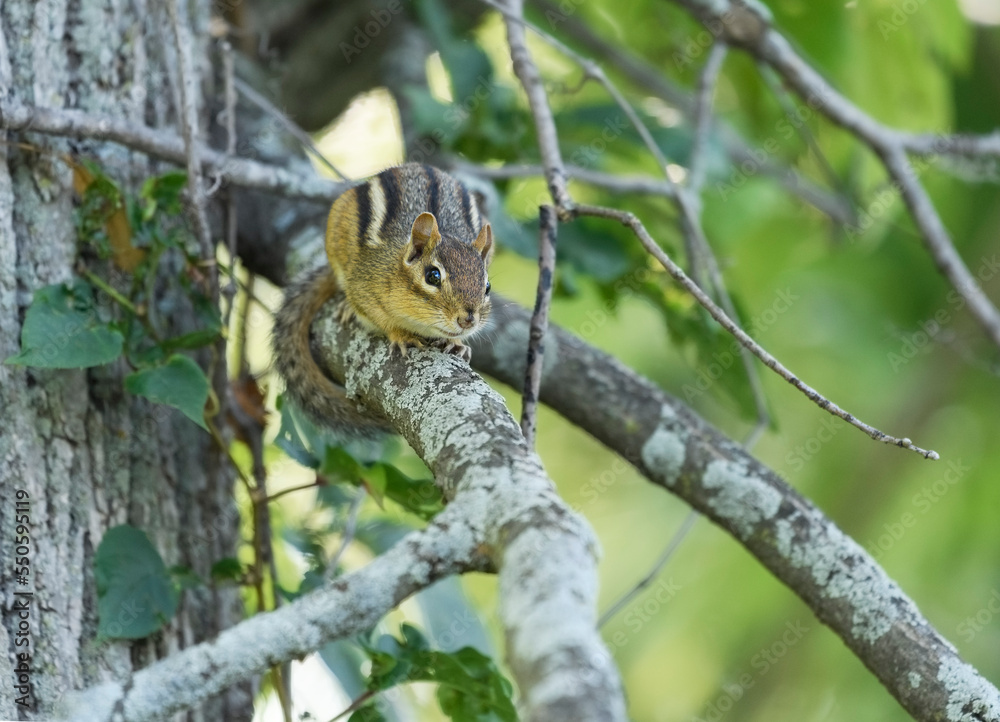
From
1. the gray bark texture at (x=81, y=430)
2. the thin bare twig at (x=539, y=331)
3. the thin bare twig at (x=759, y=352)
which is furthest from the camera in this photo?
the gray bark texture at (x=81, y=430)

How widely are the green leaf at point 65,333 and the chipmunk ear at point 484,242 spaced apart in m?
1.00

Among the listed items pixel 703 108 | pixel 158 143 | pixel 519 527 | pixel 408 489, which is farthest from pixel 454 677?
pixel 703 108

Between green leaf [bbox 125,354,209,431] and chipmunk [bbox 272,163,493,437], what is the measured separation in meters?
0.37

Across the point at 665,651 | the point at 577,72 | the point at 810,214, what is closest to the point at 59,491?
the point at 577,72

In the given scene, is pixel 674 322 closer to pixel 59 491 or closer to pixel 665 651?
pixel 59 491

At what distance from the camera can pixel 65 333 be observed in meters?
2.21

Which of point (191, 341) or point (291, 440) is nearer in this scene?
point (191, 341)

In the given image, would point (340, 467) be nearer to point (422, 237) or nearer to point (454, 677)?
point (454, 677)

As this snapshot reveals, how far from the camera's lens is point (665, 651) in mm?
6156

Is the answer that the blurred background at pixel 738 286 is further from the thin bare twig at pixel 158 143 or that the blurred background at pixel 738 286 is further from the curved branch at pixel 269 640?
the curved branch at pixel 269 640

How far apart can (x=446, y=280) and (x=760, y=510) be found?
3.31 ft

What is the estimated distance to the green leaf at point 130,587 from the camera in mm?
2217

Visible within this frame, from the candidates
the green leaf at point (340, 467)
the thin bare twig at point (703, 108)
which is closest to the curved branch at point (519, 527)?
the green leaf at point (340, 467)

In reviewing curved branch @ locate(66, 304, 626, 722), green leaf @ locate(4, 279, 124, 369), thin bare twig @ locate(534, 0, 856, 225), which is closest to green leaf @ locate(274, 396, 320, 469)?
green leaf @ locate(4, 279, 124, 369)
